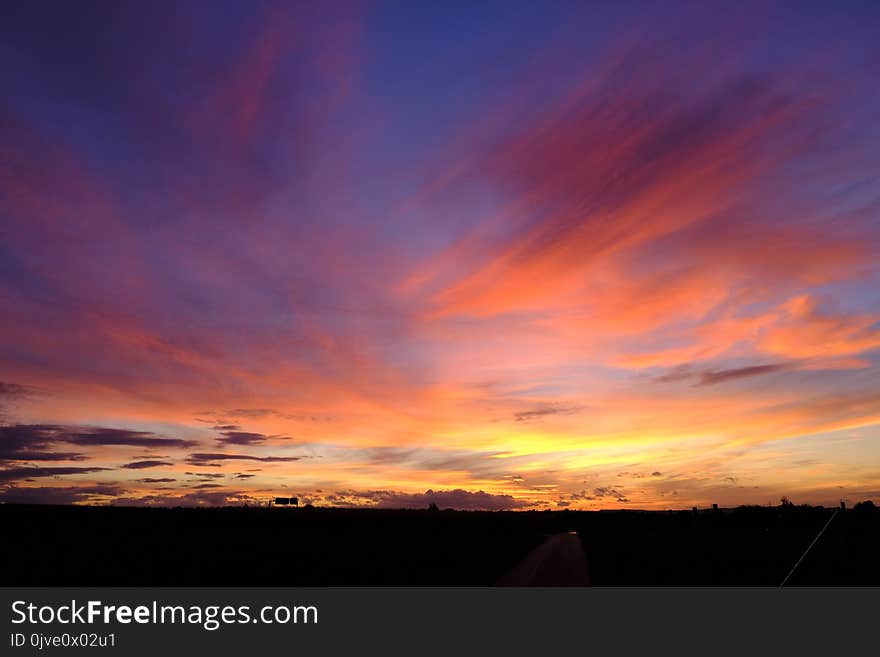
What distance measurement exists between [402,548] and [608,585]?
24850mm

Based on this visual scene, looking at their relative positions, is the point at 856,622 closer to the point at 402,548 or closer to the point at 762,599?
the point at 762,599

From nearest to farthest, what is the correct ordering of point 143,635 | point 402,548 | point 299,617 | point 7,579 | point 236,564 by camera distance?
point 143,635, point 299,617, point 7,579, point 236,564, point 402,548

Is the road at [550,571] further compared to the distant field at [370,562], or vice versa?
the distant field at [370,562]

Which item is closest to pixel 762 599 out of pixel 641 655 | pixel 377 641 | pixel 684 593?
pixel 684 593

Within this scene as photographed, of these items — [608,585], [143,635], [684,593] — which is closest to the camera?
[143,635]

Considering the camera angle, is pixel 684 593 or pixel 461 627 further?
pixel 684 593

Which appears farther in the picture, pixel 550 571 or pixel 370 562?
pixel 370 562

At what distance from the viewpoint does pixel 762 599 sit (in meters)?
18.2

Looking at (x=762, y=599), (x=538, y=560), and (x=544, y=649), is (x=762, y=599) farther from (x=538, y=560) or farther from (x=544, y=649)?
(x=538, y=560)

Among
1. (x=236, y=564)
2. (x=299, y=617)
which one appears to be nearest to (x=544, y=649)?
(x=299, y=617)

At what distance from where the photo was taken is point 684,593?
65.5ft

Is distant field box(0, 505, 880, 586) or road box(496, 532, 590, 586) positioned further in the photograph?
distant field box(0, 505, 880, 586)

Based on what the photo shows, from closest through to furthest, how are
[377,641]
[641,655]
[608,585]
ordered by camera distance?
[641,655]
[377,641]
[608,585]

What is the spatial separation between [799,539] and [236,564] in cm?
4397
